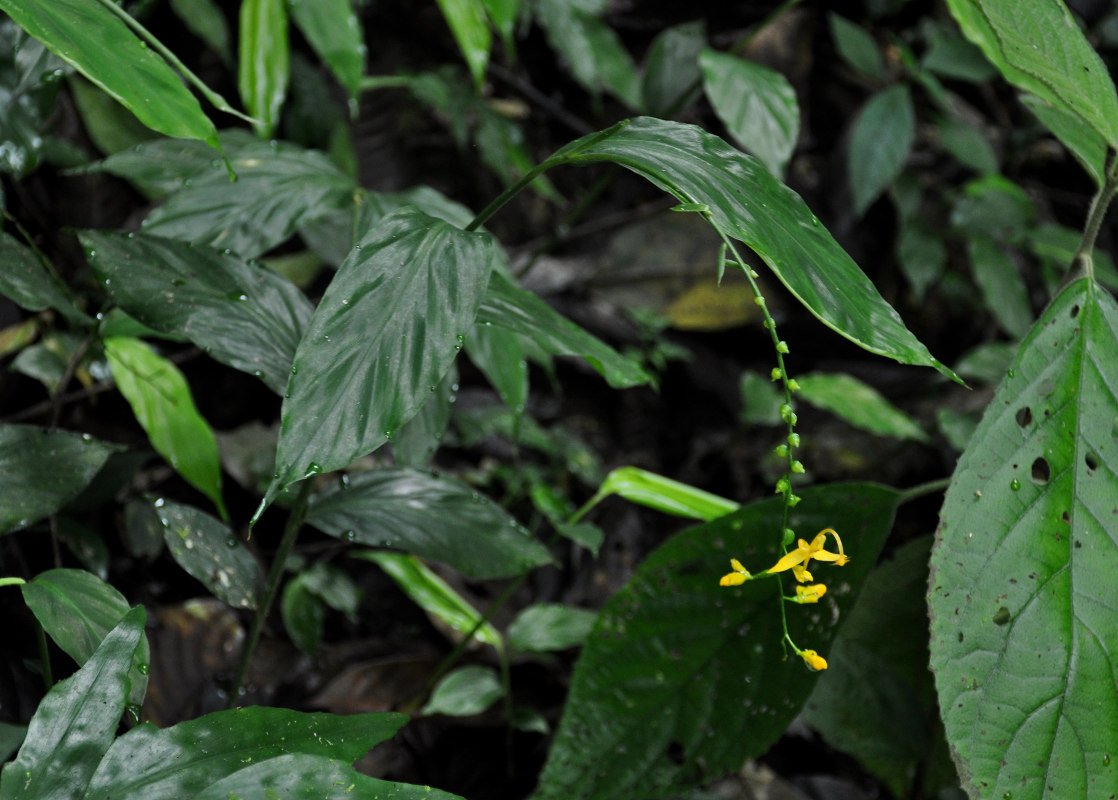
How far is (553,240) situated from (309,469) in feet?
3.81

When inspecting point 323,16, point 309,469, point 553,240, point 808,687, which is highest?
point 323,16

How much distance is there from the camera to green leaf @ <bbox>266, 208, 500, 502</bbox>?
561mm

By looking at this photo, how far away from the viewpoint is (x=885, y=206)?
2719mm

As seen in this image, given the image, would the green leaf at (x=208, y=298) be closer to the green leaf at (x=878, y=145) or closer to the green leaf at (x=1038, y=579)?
the green leaf at (x=1038, y=579)

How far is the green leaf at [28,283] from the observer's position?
0.83 m

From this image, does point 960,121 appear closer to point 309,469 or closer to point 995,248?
point 995,248

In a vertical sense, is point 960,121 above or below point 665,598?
above

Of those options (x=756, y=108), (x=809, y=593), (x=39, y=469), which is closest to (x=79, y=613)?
(x=39, y=469)

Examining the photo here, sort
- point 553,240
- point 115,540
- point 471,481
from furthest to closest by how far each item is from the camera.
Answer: point 471,481, point 553,240, point 115,540

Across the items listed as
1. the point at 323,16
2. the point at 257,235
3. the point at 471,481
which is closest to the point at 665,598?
the point at 257,235

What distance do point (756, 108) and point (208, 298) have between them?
101 cm

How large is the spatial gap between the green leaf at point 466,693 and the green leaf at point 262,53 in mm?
892

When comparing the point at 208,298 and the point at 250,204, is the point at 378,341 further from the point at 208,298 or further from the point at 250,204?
the point at 250,204

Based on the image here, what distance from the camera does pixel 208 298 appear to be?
79 centimetres
